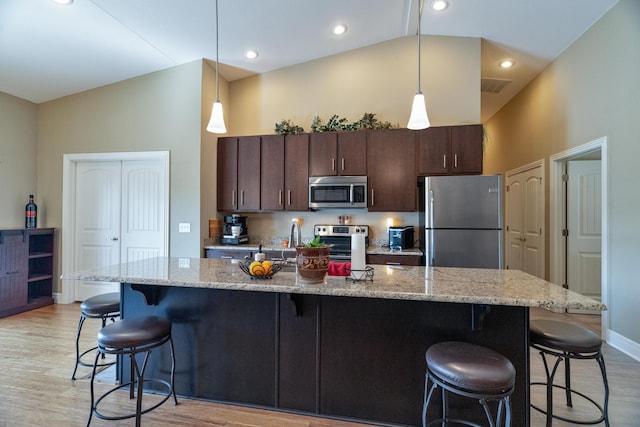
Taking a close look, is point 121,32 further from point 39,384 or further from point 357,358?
point 357,358

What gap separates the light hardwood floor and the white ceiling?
302 cm

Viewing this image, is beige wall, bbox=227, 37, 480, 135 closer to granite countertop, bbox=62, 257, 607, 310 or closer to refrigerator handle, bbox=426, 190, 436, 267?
refrigerator handle, bbox=426, 190, 436, 267

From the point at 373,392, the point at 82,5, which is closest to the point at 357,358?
the point at 373,392

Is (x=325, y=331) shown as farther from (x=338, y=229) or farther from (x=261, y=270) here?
(x=338, y=229)

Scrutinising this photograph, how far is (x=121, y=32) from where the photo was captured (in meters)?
3.25

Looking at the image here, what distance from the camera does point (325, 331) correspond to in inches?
77.2

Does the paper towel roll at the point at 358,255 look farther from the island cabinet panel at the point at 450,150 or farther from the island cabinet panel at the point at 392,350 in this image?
the island cabinet panel at the point at 450,150

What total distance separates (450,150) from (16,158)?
5497 mm

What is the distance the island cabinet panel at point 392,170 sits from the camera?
149 inches

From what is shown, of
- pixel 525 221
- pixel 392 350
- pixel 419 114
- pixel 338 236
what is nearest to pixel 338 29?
pixel 419 114

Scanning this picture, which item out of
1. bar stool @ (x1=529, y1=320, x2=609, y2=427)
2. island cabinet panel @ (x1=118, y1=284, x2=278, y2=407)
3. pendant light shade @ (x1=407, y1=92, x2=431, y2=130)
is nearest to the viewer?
bar stool @ (x1=529, y1=320, x2=609, y2=427)

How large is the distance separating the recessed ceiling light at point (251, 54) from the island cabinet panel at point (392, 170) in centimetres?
177

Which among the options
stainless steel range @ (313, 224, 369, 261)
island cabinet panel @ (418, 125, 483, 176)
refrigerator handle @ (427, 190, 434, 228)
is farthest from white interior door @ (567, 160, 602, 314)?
stainless steel range @ (313, 224, 369, 261)

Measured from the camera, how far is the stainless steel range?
3887mm
